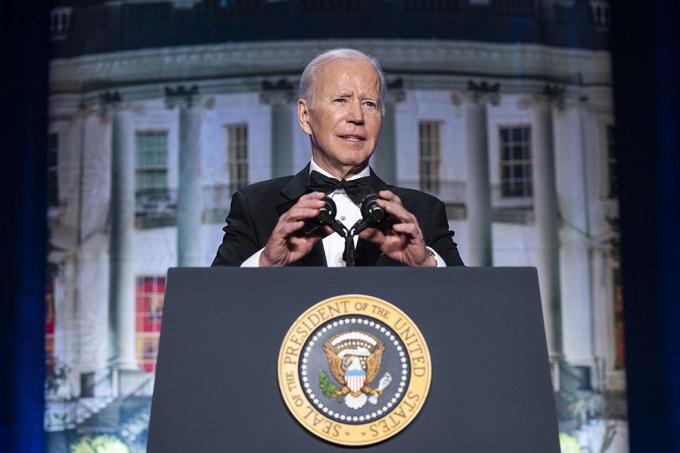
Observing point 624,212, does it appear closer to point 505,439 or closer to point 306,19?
point 306,19

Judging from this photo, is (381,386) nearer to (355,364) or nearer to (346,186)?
(355,364)

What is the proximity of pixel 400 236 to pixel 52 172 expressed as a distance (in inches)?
136

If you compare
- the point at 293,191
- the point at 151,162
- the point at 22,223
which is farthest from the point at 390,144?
the point at 293,191

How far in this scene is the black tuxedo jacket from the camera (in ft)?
5.52

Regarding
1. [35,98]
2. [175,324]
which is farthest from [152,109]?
[175,324]

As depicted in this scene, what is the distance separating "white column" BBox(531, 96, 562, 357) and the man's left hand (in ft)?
10.3

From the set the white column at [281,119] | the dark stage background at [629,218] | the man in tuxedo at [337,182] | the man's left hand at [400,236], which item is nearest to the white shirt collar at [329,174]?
the man in tuxedo at [337,182]

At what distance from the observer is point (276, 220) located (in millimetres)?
1792

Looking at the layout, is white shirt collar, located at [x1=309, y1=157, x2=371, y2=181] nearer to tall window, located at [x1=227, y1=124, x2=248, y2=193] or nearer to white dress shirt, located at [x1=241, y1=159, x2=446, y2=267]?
white dress shirt, located at [x1=241, y1=159, x2=446, y2=267]

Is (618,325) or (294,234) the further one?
Result: (618,325)

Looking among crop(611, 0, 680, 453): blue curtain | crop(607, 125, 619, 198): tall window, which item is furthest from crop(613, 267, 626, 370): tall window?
crop(607, 125, 619, 198): tall window

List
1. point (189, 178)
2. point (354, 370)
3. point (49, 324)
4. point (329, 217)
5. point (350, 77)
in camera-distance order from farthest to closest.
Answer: point (189, 178)
point (49, 324)
point (350, 77)
point (329, 217)
point (354, 370)

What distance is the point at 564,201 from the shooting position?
4.51 m

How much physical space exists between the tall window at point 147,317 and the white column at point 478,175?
1584mm
